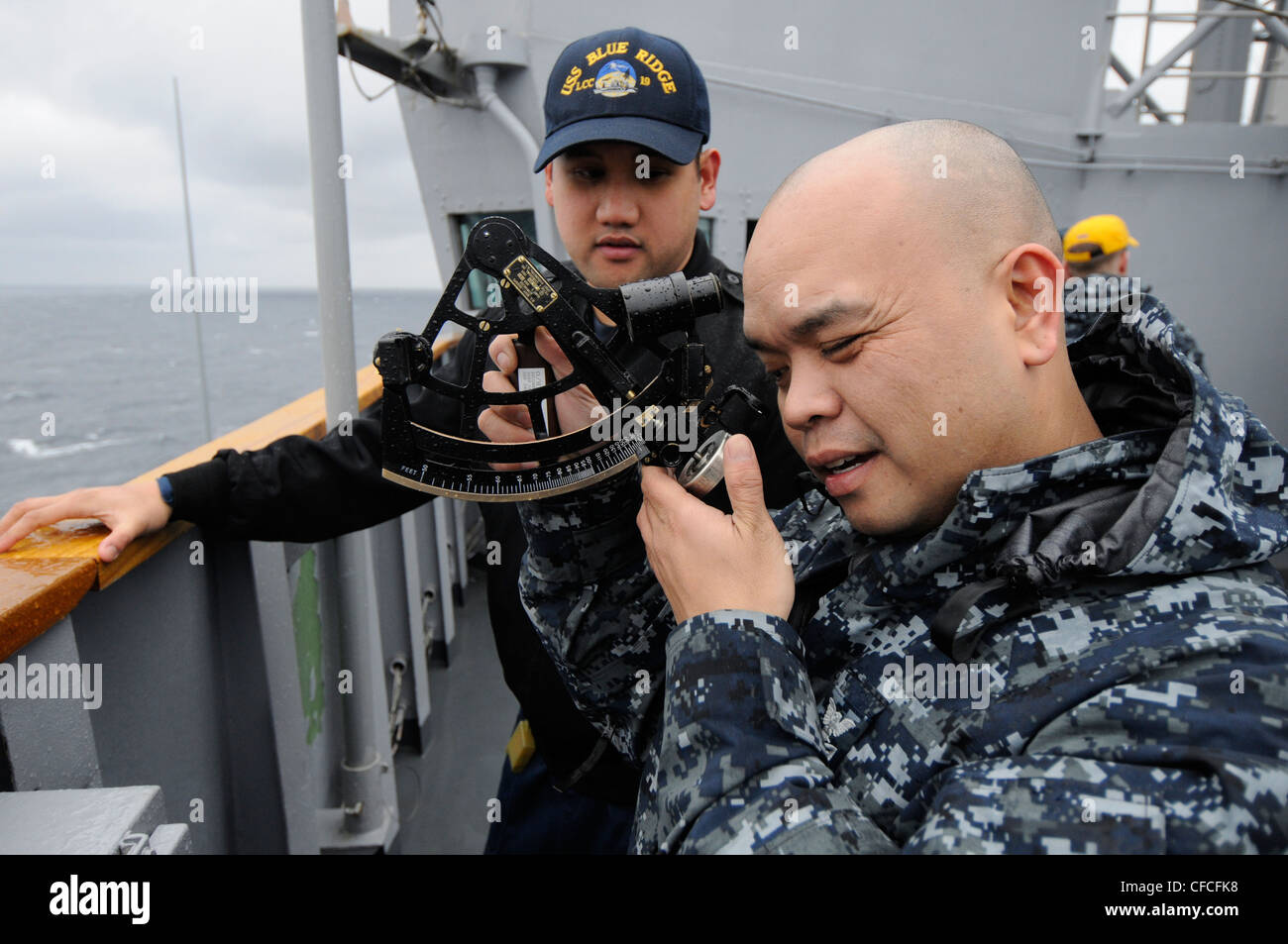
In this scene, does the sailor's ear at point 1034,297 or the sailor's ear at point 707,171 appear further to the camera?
the sailor's ear at point 707,171

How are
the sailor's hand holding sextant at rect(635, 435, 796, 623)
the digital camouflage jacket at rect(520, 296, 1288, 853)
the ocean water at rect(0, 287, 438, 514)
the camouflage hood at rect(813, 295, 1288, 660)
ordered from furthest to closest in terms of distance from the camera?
the ocean water at rect(0, 287, 438, 514) < the sailor's hand holding sextant at rect(635, 435, 796, 623) < the camouflage hood at rect(813, 295, 1288, 660) < the digital camouflage jacket at rect(520, 296, 1288, 853)

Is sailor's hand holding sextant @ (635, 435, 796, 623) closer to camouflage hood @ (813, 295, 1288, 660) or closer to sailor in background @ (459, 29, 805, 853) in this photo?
camouflage hood @ (813, 295, 1288, 660)

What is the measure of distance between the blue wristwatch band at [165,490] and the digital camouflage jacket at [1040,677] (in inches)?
46.3

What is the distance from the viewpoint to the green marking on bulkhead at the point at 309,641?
2477mm

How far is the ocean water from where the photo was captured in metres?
25.9

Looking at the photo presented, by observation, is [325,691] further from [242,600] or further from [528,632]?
[528,632]

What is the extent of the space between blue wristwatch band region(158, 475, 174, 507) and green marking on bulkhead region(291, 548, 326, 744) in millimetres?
838

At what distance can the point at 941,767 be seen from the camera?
0.87m

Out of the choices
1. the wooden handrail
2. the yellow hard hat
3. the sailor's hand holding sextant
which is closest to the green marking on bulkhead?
the wooden handrail

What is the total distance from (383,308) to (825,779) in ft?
320

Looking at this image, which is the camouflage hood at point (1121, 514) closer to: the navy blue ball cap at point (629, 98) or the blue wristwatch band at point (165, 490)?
the navy blue ball cap at point (629, 98)

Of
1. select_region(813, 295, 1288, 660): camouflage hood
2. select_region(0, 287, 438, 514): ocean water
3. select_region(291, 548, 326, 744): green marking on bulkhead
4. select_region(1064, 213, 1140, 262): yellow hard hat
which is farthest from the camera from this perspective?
select_region(0, 287, 438, 514): ocean water

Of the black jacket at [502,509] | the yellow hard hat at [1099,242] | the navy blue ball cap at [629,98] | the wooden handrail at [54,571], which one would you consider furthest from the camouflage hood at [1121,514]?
the yellow hard hat at [1099,242]

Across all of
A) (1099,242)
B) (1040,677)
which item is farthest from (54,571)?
(1099,242)
